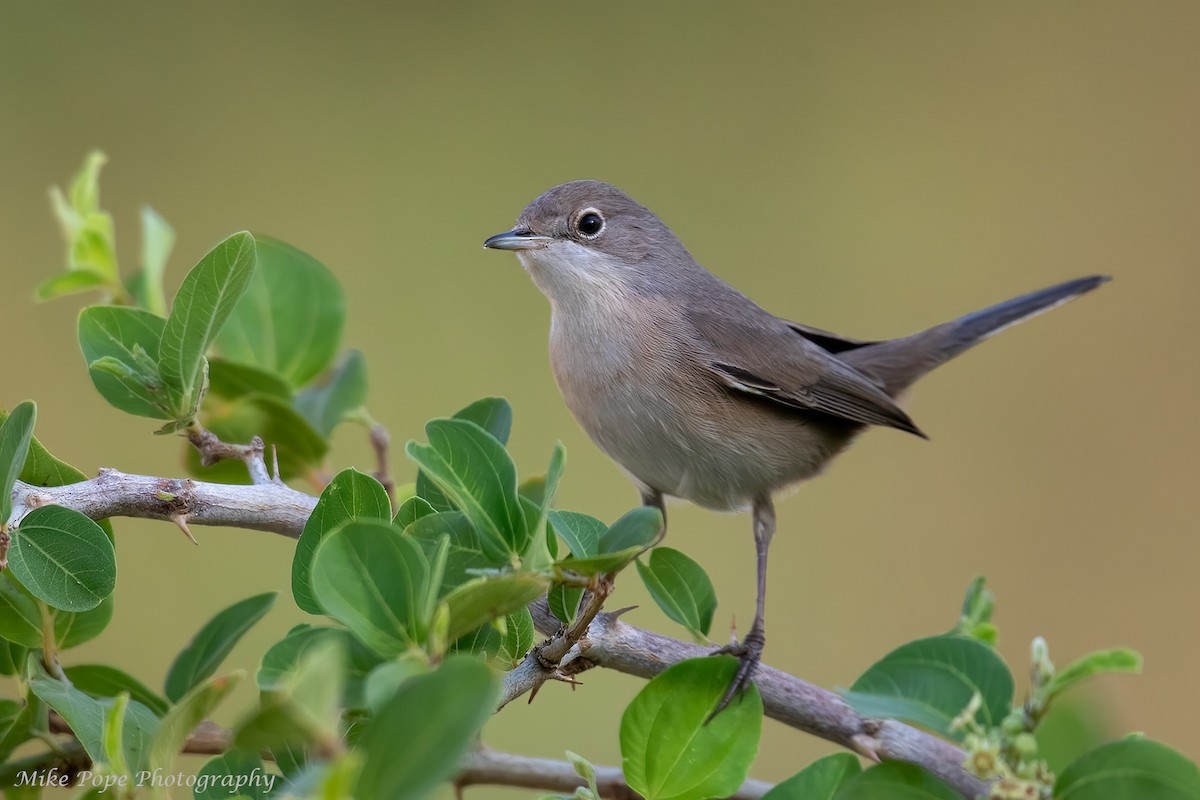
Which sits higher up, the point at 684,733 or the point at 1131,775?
the point at 1131,775

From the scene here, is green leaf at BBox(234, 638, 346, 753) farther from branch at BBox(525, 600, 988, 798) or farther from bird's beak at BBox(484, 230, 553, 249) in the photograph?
bird's beak at BBox(484, 230, 553, 249)

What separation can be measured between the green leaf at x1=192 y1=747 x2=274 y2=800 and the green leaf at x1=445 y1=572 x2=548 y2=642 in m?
0.37

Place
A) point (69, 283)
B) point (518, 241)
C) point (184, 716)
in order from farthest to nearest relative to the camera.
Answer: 1. point (518, 241)
2. point (69, 283)
3. point (184, 716)

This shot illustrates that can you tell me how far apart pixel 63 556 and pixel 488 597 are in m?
0.66

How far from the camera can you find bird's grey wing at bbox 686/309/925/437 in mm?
3215

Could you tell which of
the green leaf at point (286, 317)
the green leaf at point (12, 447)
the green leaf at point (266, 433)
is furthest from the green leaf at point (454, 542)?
the green leaf at point (286, 317)

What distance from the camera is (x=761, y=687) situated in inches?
69.6

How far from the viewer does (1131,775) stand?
1.28 metres

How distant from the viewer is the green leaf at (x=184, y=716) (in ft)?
3.82

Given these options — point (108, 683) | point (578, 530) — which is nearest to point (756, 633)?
point (578, 530)

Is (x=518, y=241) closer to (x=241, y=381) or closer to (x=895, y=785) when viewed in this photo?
(x=241, y=381)

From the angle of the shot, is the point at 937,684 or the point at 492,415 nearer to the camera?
the point at 937,684

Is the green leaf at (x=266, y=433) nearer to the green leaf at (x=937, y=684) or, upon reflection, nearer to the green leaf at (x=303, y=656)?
the green leaf at (x=303, y=656)

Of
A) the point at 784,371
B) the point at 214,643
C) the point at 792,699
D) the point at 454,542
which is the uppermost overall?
the point at 784,371
